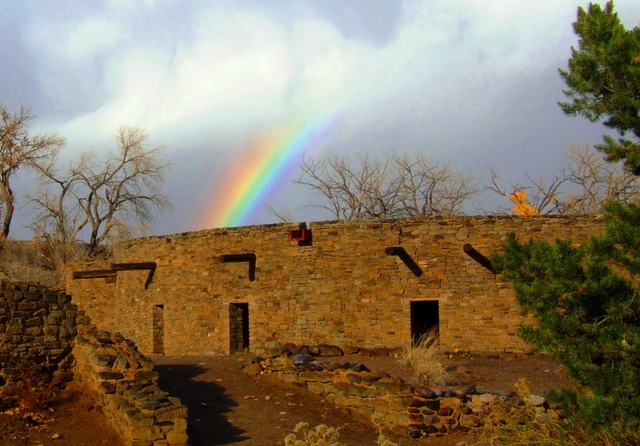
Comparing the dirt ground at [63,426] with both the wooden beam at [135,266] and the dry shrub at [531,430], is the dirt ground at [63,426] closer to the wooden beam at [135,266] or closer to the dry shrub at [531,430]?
the dry shrub at [531,430]

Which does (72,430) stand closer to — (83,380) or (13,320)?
(83,380)

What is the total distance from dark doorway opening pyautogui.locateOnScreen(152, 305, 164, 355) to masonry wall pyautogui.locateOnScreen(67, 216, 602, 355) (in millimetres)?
837

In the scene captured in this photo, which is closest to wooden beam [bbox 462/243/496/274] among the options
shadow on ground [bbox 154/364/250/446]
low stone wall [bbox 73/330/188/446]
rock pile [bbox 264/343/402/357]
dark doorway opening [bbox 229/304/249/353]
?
rock pile [bbox 264/343/402/357]

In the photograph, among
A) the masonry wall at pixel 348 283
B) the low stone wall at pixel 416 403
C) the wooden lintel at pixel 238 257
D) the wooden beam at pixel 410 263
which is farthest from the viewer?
the wooden lintel at pixel 238 257

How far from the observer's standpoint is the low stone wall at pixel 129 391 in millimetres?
9125

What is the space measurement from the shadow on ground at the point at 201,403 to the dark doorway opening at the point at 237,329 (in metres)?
3.63

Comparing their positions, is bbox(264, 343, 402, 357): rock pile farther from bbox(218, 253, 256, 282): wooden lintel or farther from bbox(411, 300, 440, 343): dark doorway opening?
bbox(218, 253, 256, 282): wooden lintel

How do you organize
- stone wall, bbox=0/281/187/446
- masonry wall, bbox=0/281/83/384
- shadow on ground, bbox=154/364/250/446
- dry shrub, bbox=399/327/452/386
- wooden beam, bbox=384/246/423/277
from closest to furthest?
shadow on ground, bbox=154/364/250/446, stone wall, bbox=0/281/187/446, masonry wall, bbox=0/281/83/384, dry shrub, bbox=399/327/452/386, wooden beam, bbox=384/246/423/277

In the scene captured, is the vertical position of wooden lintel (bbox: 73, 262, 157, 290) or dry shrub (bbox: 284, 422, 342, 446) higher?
wooden lintel (bbox: 73, 262, 157, 290)

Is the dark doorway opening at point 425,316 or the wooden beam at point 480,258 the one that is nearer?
the wooden beam at point 480,258

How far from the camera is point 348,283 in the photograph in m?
16.9

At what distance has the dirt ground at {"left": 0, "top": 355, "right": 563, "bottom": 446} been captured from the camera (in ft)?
32.1

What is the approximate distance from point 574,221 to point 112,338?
10147 mm

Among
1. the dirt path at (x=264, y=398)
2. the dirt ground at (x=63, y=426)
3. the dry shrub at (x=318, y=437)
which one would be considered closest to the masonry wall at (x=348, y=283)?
the dirt path at (x=264, y=398)
